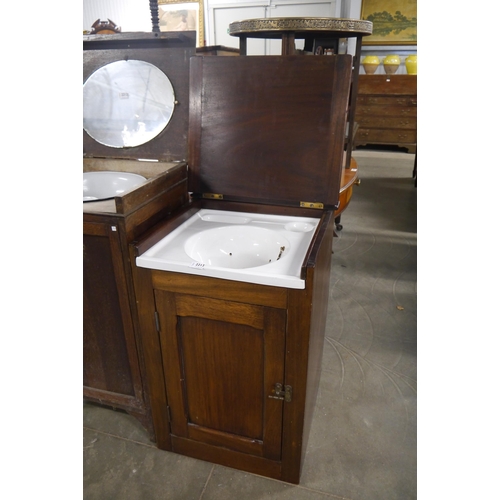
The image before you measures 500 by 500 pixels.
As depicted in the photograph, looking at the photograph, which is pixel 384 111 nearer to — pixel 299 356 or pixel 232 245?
pixel 232 245

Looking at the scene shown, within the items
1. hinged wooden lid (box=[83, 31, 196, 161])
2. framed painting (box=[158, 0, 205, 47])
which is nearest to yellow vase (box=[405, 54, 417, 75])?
framed painting (box=[158, 0, 205, 47])

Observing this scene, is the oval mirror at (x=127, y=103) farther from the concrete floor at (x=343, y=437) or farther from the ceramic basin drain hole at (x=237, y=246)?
the concrete floor at (x=343, y=437)

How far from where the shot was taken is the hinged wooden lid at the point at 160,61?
1.58 meters

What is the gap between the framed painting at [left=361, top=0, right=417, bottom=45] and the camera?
6465mm

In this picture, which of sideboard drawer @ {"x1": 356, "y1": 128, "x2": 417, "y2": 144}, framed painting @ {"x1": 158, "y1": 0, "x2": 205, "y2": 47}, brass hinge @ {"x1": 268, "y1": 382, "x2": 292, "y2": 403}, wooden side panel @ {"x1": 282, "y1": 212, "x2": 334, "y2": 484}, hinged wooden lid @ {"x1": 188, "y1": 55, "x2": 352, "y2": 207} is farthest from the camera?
framed painting @ {"x1": 158, "y1": 0, "x2": 205, "y2": 47}

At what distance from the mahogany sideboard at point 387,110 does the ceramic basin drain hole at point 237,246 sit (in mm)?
5795

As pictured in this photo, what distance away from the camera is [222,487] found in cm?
140

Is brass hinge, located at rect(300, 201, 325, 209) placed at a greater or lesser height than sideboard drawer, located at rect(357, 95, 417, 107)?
lesser

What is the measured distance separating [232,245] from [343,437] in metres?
0.88

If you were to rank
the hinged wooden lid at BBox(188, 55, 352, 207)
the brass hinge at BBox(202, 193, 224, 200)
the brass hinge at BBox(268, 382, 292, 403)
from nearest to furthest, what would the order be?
the brass hinge at BBox(268, 382, 292, 403) < the hinged wooden lid at BBox(188, 55, 352, 207) < the brass hinge at BBox(202, 193, 224, 200)

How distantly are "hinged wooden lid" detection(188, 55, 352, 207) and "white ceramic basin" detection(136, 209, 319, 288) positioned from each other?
9cm

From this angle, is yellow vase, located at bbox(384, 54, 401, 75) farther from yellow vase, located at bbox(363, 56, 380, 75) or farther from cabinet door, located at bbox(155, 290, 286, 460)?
cabinet door, located at bbox(155, 290, 286, 460)

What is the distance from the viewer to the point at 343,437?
162 cm

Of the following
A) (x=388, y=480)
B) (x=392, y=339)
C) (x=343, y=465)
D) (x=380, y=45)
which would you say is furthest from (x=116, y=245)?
(x=380, y=45)
